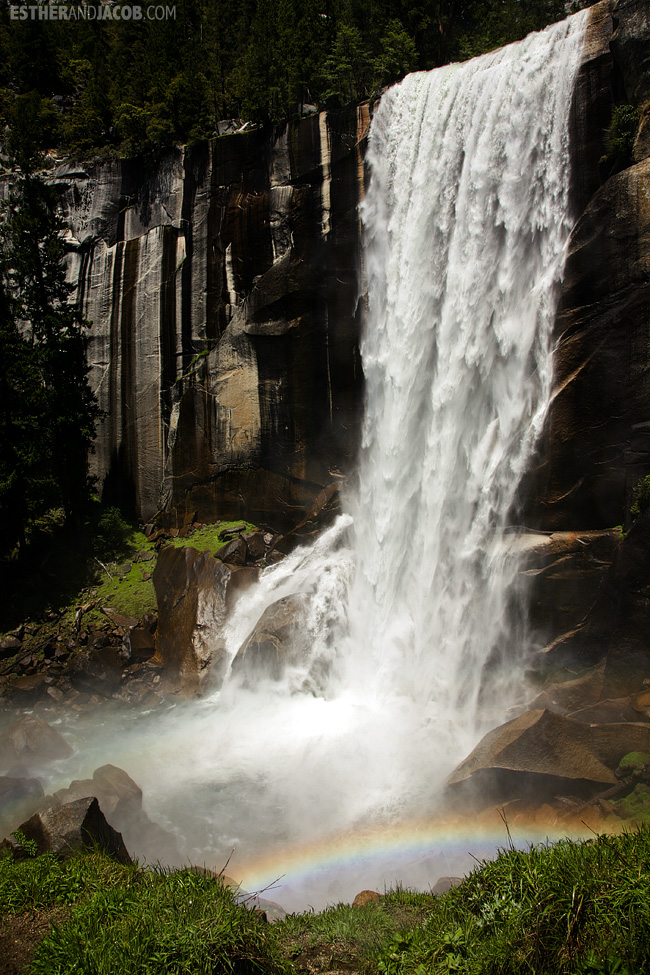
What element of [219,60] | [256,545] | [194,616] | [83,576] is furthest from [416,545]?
[219,60]

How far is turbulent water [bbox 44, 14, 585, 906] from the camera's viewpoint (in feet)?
34.7

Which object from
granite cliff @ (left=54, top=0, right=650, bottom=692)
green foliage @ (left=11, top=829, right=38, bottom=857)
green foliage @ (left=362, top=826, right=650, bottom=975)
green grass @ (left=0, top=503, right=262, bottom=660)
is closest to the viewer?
green foliage @ (left=362, top=826, right=650, bottom=975)

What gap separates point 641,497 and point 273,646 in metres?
9.21

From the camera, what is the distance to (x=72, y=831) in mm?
7574

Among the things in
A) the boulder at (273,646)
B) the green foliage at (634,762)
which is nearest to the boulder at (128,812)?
the boulder at (273,646)

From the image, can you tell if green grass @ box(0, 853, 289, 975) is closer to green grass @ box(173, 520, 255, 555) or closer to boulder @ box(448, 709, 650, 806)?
boulder @ box(448, 709, 650, 806)

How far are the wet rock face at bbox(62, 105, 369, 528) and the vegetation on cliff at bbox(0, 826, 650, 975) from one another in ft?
48.9

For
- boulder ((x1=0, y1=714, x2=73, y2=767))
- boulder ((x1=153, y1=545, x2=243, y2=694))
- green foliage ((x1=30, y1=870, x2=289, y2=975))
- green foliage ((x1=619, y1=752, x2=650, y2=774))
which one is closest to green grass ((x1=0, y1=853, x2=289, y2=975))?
green foliage ((x1=30, y1=870, x2=289, y2=975))

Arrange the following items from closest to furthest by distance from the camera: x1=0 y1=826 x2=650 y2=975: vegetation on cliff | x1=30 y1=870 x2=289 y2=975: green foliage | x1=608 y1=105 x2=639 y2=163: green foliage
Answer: x1=0 y1=826 x2=650 y2=975: vegetation on cliff
x1=30 y1=870 x2=289 y2=975: green foliage
x1=608 y1=105 x2=639 y2=163: green foliage

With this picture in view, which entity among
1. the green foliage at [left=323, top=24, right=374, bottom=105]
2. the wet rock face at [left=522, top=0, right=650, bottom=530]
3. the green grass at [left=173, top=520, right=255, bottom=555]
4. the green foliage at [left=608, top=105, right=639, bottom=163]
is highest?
the green foliage at [left=323, top=24, right=374, bottom=105]

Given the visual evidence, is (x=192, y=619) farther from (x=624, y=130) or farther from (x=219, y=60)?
(x=219, y=60)

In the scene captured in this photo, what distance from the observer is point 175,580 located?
61.5 ft

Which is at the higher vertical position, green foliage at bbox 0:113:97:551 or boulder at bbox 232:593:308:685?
green foliage at bbox 0:113:97:551

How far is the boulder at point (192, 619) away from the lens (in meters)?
16.1
